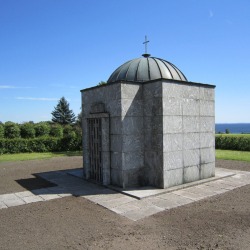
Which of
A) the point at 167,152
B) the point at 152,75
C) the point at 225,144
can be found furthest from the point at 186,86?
the point at 225,144

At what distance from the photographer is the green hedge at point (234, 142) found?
80.1 feet

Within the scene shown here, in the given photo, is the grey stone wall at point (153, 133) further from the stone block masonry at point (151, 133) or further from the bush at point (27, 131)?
the bush at point (27, 131)

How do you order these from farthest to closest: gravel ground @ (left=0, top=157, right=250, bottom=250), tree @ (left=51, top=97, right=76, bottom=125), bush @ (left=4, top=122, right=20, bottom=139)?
1. tree @ (left=51, top=97, right=76, bottom=125)
2. bush @ (left=4, top=122, right=20, bottom=139)
3. gravel ground @ (left=0, top=157, right=250, bottom=250)

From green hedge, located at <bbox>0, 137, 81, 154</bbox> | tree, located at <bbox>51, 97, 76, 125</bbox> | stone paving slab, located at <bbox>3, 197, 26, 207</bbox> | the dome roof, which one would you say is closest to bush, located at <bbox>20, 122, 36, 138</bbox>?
green hedge, located at <bbox>0, 137, 81, 154</bbox>

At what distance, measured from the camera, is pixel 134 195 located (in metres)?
8.43

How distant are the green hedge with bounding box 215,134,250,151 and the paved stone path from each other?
14722 millimetres

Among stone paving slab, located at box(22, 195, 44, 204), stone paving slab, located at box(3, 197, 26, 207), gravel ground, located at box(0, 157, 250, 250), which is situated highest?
stone paving slab, located at box(22, 195, 44, 204)

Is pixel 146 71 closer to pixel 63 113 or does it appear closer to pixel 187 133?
pixel 187 133

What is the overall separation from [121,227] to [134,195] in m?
2.40

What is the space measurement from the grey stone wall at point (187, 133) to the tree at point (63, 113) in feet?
194

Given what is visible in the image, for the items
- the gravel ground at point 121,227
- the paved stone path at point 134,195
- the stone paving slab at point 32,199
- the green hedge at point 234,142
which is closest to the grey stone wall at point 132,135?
the paved stone path at point 134,195

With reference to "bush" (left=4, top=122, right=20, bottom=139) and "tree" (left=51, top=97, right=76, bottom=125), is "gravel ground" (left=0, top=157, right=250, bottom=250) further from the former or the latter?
"tree" (left=51, top=97, right=76, bottom=125)

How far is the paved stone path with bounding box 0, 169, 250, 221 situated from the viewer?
7.42 meters

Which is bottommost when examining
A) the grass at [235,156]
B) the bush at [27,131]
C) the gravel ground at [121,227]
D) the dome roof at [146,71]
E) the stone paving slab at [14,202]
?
the gravel ground at [121,227]
